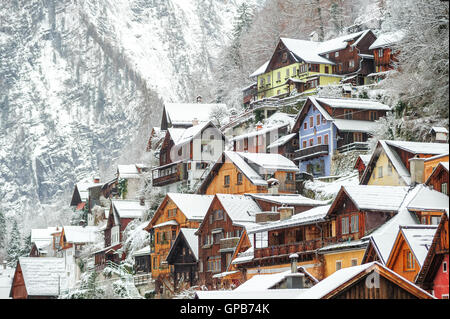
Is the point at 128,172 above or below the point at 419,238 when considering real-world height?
above

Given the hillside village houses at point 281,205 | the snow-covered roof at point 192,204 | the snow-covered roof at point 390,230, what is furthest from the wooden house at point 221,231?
the snow-covered roof at point 390,230

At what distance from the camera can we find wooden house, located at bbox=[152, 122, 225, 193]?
301 feet

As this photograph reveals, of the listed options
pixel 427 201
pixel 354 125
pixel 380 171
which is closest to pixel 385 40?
pixel 354 125

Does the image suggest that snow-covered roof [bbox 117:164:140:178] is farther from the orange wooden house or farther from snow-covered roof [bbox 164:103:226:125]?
the orange wooden house

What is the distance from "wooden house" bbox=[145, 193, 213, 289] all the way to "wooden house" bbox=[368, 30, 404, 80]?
2675 centimetres

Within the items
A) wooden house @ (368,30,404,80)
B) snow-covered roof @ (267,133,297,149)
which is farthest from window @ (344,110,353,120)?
wooden house @ (368,30,404,80)

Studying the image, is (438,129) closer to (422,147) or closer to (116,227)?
(422,147)

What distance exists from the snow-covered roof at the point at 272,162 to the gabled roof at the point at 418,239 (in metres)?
38.9

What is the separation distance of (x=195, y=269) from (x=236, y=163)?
12.1 m

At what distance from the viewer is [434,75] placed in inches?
1390

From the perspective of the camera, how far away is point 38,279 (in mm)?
88188

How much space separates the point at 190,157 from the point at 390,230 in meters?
51.9

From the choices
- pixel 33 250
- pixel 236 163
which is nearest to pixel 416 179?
pixel 236 163
